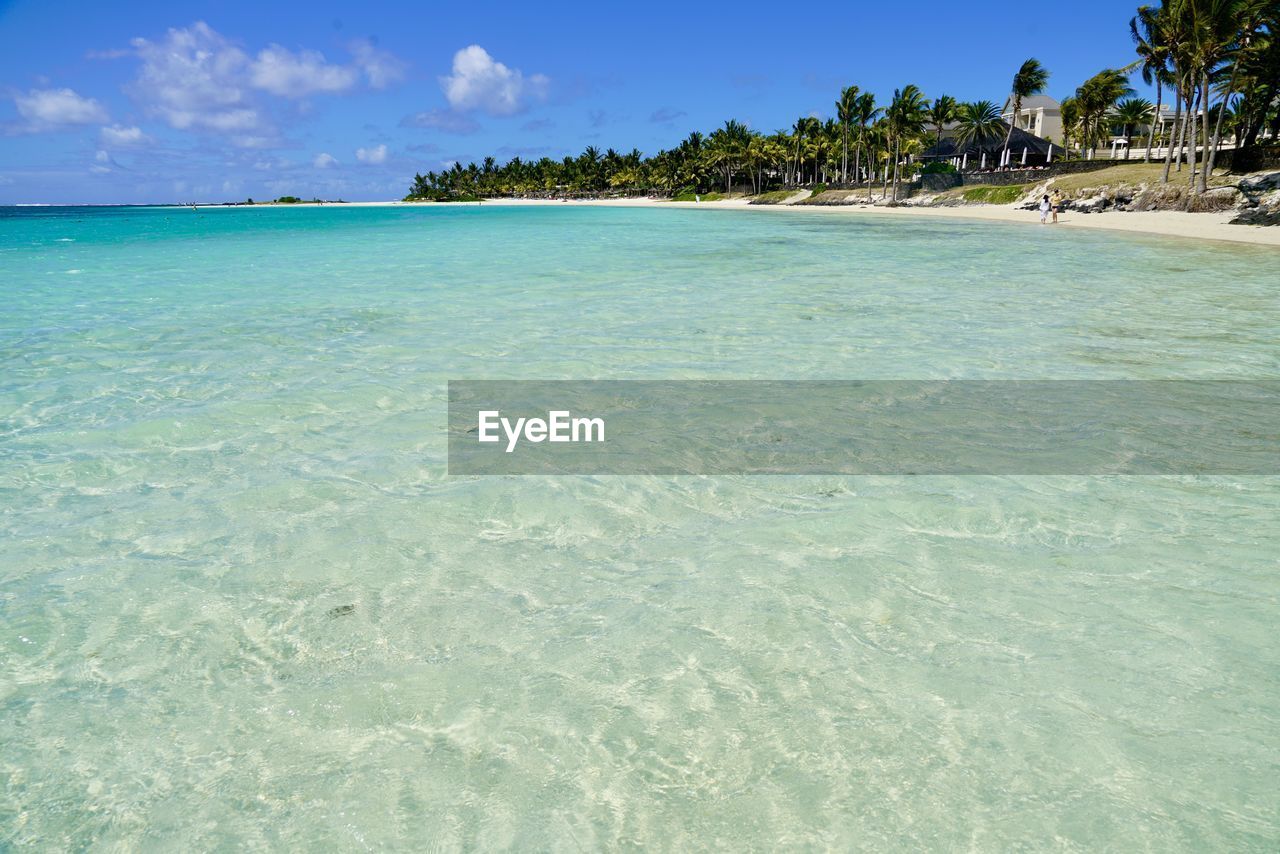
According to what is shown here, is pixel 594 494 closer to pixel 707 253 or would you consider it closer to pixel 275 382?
pixel 275 382

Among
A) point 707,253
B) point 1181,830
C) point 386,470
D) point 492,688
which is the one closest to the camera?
point 1181,830

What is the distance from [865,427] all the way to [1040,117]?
11349 centimetres

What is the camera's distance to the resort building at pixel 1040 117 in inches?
3962

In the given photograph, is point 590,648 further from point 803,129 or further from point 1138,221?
point 803,129

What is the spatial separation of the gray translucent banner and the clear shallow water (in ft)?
1.23

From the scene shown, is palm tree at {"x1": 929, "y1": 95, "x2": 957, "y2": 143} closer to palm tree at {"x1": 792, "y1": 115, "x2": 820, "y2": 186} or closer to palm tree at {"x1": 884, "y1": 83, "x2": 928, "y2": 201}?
palm tree at {"x1": 884, "y1": 83, "x2": 928, "y2": 201}

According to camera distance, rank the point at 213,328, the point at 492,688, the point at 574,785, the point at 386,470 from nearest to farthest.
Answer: the point at 574,785
the point at 492,688
the point at 386,470
the point at 213,328

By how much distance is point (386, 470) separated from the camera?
6.16 meters

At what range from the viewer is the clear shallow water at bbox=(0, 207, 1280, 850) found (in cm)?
277

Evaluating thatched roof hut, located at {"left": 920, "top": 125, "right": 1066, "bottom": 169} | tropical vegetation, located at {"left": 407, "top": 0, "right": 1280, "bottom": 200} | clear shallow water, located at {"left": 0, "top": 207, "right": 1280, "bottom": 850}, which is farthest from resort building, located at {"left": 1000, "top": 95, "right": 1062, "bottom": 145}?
clear shallow water, located at {"left": 0, "top": 207, "right": 1280, "bottom": 850}

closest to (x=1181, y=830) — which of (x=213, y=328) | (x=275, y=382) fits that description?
(x=275, y=382)

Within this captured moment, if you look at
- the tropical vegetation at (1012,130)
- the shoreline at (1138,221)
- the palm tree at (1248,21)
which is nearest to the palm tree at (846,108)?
the tropical vegetation at (1012,130)

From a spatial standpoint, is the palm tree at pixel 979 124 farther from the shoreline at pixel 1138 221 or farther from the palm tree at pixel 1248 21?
the palm tree at pixel 1248 21

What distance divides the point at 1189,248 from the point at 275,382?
96.0 ft
